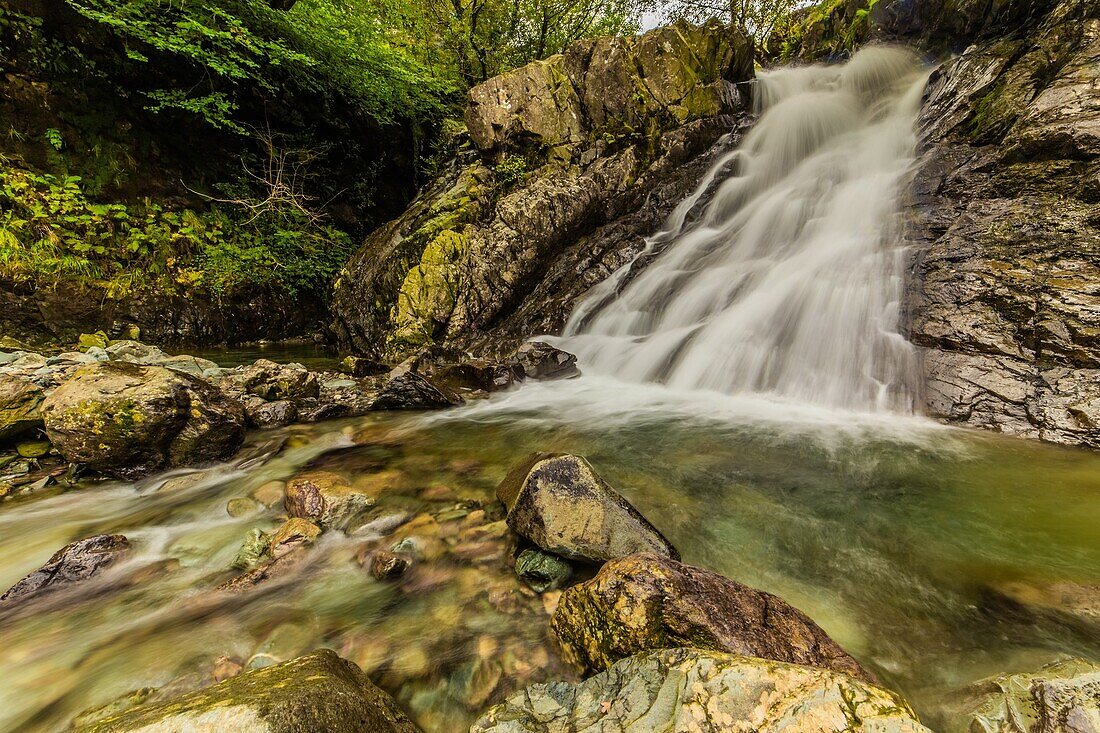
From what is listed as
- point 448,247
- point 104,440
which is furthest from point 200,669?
point 448,247

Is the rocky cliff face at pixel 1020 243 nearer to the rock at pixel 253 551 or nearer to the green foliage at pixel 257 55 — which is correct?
the rock at pixel 253 551

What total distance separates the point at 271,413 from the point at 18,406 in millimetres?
1958

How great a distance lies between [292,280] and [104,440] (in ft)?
29.3

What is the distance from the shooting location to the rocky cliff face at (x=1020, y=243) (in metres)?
4.11

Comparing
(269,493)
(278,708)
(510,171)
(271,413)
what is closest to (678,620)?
(278,708)

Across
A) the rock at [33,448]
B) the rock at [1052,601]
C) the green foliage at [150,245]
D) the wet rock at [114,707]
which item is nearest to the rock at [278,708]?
the wet rock at [114,707]

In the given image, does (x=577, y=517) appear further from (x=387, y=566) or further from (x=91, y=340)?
(x=91, y=340)

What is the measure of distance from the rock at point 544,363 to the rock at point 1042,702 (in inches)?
229

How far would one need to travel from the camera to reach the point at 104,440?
356 cm

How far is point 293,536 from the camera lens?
2879 millimetres

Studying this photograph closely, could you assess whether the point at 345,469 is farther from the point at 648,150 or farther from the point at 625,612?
the point at 648,150

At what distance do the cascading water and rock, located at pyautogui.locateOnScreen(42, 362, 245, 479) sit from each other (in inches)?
211

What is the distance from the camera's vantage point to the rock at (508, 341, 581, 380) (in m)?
7.05

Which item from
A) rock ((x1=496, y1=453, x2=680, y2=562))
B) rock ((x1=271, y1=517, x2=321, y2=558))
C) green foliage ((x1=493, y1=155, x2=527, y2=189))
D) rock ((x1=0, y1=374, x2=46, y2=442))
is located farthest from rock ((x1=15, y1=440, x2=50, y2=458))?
green foliage ((x1=493, y1=155, x2=527, y2=189))
